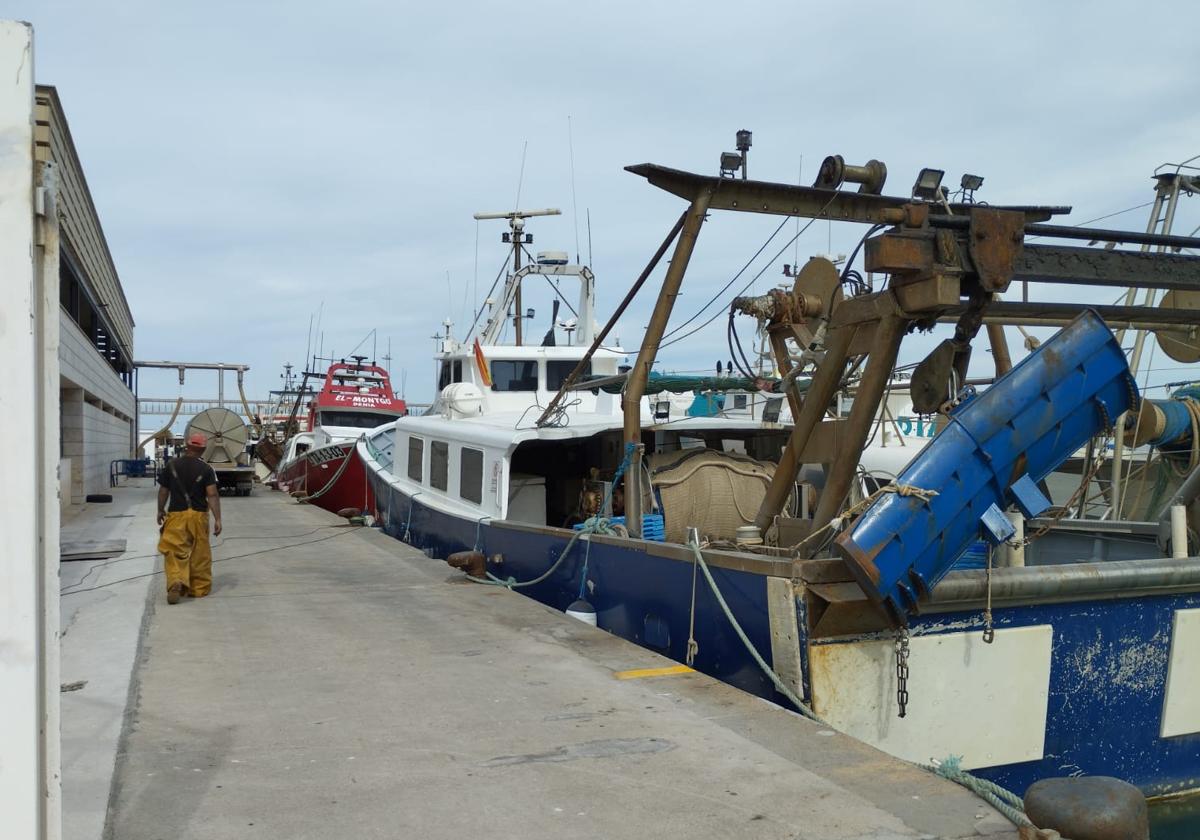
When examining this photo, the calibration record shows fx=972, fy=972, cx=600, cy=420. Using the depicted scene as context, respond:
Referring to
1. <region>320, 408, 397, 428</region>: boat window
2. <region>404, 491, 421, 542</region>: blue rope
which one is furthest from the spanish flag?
<region>320, 408, 397, 428</region>: boat window

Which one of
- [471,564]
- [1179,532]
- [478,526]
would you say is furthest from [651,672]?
[478,526]

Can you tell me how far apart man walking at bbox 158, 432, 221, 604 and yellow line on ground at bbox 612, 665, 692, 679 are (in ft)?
13.8

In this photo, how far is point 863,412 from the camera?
5449 mm

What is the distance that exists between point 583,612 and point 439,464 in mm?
4485

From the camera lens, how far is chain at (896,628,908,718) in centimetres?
490

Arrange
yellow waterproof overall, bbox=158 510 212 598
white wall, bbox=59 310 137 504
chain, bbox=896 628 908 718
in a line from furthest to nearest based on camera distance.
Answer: white wall, bbox=59 310 137 504
yellow waterproof overall, bbox=158 510 212 598
chain, bbox=896 628 908 718

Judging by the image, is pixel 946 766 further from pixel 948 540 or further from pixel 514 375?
pixel 514 375

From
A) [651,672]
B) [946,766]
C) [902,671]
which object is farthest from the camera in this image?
[651,672]

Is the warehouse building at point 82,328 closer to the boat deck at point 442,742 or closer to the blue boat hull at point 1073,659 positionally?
the boat deck at point 442,742

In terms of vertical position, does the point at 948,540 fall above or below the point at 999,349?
below

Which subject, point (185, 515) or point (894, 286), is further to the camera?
point (185, 515)

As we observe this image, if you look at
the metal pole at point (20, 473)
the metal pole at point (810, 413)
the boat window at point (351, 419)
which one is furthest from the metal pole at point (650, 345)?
the boat window at point (351, 419)

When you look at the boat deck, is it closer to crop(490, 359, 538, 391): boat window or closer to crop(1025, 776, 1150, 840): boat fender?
crop(1025, 776, 1150, 840): boat fender

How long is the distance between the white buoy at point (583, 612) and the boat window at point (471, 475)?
8.63 ft
